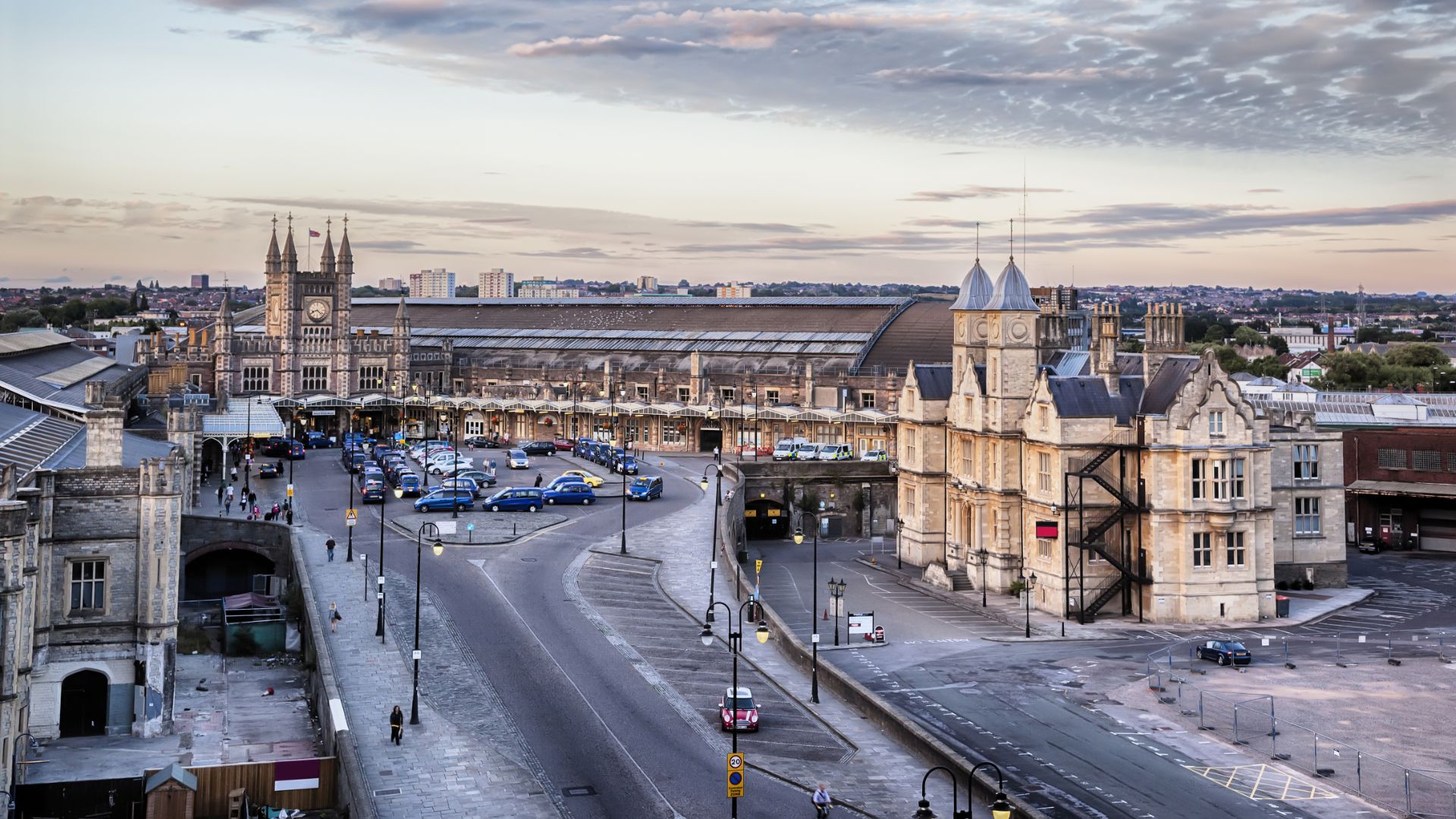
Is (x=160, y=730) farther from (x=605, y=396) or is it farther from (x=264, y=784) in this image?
(x=605, y=396)

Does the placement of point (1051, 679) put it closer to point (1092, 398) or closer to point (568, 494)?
point (1092, 398)

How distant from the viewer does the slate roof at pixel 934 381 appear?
272ft

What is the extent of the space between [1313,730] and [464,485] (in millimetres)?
55395

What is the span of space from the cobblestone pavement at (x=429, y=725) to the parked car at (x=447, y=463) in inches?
1378

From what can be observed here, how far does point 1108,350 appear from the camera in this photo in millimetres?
70688

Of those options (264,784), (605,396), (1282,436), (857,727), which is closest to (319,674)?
(264,784)

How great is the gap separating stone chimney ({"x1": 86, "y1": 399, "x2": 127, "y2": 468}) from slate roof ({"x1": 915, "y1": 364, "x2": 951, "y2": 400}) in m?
46.1

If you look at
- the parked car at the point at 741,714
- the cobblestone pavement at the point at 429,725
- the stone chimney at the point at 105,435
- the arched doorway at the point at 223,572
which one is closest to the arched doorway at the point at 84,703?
the stone chimney at the point at 105,435

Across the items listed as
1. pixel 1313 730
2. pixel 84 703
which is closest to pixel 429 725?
pixel 84 703

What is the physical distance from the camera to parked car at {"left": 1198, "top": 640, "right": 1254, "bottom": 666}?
57750 millimetres

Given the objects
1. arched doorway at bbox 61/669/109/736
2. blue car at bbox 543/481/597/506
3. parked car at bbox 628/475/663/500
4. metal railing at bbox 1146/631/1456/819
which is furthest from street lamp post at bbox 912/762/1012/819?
blue car at bbox 543/481/597/506

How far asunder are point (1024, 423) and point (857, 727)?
29076 millimetres

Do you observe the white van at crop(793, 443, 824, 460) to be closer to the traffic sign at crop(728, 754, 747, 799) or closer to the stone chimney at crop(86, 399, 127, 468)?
the stone chimney at crop(86, 399, 127, 468)

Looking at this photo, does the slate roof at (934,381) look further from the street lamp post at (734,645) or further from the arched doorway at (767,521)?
the street lamp post at (734,645)
